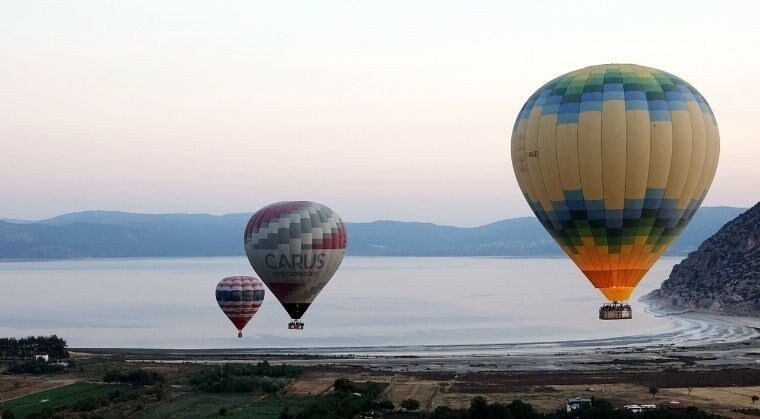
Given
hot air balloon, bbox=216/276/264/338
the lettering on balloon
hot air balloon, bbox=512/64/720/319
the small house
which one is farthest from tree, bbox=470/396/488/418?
hot air balloon, bbox=216/276/264/338

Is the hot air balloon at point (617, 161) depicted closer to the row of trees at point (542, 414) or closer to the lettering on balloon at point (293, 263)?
the row of trees at point (542, 414)

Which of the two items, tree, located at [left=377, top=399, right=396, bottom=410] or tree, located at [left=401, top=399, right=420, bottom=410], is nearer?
tree, located at [left=401, top=399, right=420, bottom=410]

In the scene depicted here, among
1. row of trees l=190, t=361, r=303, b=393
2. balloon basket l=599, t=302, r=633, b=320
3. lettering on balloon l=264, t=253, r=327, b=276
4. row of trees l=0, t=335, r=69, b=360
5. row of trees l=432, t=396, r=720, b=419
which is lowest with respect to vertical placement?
row of trees l=432, t=396, r=720, b=419

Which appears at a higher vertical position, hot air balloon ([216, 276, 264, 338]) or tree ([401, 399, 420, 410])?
hot air balloon ([216, 276, 264, 338])

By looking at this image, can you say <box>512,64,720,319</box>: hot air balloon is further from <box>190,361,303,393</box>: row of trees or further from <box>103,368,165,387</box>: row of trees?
<box>103,368,165,387</box>: row of trees

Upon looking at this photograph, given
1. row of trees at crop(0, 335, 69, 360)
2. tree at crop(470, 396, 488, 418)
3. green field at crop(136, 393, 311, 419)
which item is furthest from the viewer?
row of trees at crop(0, 335, 69, 360)

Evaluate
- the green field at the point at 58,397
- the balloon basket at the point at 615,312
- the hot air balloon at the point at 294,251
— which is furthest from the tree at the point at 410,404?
the green field at the point at 58,397

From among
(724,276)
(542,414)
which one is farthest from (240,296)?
(724,276)

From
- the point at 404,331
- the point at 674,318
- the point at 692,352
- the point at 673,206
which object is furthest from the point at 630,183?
the point at 674,318
